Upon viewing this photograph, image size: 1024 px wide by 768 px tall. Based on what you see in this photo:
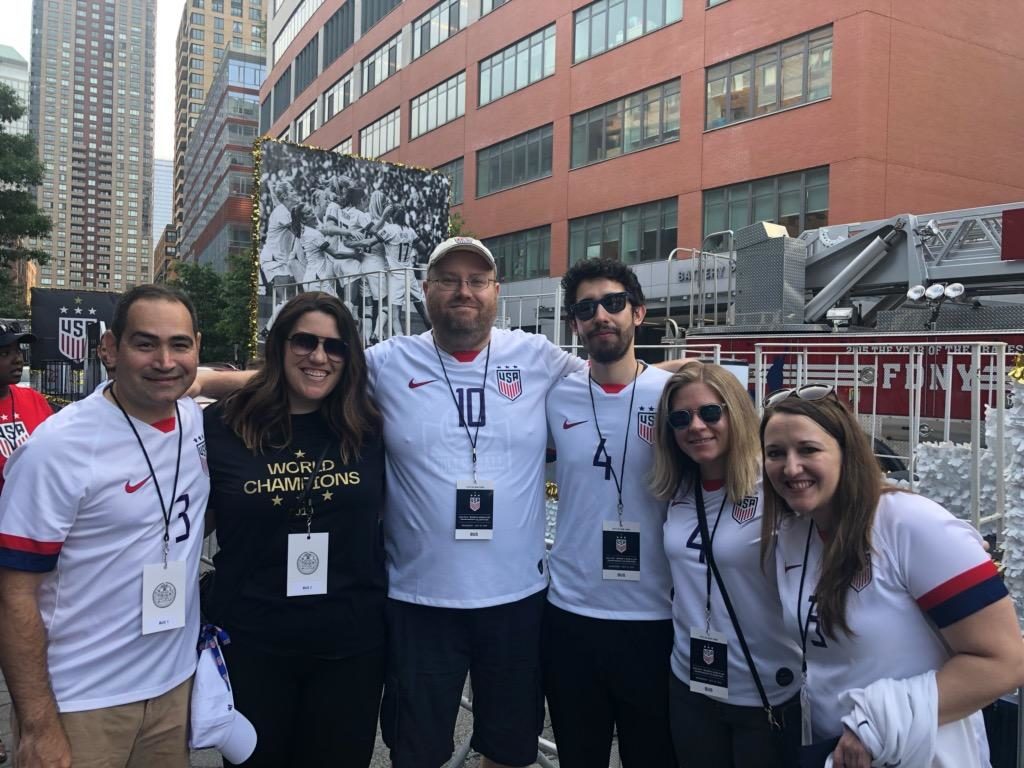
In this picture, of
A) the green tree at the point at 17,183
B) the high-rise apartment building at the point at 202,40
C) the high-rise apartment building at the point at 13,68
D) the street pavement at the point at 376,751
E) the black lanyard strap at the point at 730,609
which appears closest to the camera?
the black lanyard strap at the point at 730,609

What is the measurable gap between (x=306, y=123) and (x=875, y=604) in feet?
155

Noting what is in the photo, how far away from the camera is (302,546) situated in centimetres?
253

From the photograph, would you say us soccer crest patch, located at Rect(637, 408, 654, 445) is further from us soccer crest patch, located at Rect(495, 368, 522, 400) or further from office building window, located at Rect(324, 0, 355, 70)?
office building window, located at Rect(324, 0, 355, 70)

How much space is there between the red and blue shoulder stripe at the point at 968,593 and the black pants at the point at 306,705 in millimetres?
1837

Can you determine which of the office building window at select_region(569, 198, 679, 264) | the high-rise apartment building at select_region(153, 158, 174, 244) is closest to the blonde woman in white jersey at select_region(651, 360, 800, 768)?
the office building window at select_region(569, 198, 679, 264)

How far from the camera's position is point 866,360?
7793 mm

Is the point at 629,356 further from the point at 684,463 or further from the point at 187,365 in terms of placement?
the point at 187,365

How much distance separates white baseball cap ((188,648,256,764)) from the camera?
2281 millimetres

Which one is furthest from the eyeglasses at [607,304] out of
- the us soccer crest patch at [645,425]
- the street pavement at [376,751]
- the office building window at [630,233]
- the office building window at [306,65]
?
the office building window at [306,65]

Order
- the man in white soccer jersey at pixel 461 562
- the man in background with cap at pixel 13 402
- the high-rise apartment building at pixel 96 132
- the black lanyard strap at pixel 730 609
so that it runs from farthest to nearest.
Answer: the high-rise apartment building at pixel 96 132, the man in background with cap at pixel 13 402, the man in white soccer jersey at pixel 461 562, the black lanyard strap at pixel 730 609

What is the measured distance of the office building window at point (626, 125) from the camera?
22.8 meters

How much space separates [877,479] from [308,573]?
1.83 meters

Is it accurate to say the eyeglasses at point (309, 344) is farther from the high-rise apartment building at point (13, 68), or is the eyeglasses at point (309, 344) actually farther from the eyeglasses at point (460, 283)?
the high-rise apartment building at point (13, 68)

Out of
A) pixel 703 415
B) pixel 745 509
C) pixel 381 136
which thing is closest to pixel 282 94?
pixel 381 136
